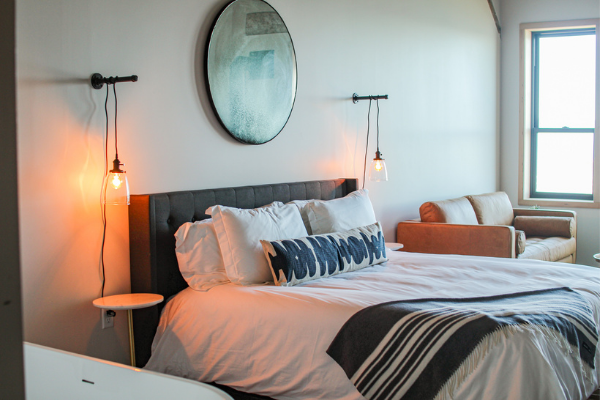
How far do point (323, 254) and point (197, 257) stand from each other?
64cm

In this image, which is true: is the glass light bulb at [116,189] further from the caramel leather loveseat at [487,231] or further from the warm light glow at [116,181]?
the caramel leather loveseat at [487,231]

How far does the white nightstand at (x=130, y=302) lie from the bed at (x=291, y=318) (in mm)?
79

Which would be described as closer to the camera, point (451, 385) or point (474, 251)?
point (451, 385)

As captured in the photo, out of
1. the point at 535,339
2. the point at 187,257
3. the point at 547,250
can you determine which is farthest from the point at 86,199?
the point at 547,250

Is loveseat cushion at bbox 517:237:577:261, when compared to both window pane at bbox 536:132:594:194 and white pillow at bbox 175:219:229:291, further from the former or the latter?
white pillow at bbox 175:219:229:291

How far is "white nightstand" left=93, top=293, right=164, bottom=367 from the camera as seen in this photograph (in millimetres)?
2236

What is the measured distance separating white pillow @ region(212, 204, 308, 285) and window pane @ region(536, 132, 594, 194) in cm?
502

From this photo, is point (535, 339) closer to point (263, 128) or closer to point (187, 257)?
point (187, 257)

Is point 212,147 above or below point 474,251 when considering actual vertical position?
above

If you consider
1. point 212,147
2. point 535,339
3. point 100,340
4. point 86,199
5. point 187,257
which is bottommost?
point 100,340

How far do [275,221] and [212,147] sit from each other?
23.5 inches

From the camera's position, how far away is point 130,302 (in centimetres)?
230

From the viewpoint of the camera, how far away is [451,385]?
178cm

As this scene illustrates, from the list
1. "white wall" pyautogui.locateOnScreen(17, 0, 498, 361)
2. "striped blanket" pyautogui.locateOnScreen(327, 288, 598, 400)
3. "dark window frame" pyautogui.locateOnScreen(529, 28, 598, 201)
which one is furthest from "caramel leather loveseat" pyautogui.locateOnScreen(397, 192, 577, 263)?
"striped blanket" pyautogui.locateOnScreen(327, 288, 598, 400)
